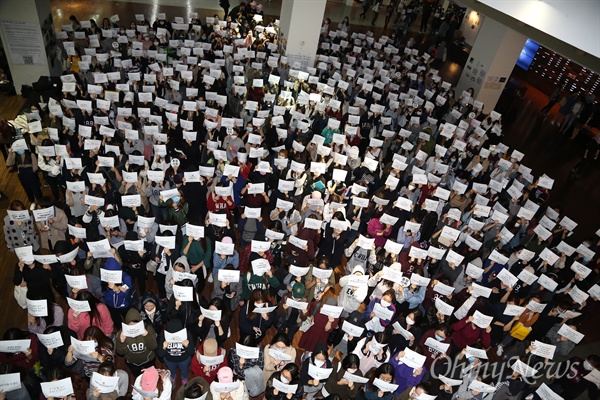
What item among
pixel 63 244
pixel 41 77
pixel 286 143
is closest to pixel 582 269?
pixel 286 143

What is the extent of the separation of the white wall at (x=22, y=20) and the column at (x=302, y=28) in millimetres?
7225

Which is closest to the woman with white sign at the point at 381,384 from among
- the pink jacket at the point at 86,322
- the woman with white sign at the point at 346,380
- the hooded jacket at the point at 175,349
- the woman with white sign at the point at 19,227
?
the woman with white sign at the point at 346,380

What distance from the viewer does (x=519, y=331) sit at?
22.2ft

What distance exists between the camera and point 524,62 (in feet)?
71.1

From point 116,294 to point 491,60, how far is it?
1492 centimetres

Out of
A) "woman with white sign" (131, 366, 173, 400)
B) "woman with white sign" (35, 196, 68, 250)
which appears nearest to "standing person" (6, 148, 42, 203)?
"woman with white sign" (35, 196, 68, 250)

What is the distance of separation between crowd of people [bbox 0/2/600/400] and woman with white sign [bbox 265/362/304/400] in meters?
0.03

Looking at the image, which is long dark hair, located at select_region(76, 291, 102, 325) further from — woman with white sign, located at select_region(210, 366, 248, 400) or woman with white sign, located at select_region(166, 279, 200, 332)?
woman with white sign, located at select_region(210, 366, 248, 400)

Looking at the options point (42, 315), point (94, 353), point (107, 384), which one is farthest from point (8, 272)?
point (107, 384)

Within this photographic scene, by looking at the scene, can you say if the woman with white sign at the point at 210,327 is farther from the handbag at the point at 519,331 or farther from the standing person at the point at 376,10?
the standing person at the point at 376,10

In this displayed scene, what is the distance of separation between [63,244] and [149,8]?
18.5 m

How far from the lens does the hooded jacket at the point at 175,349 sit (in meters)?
5.15

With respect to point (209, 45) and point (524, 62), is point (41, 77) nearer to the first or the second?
point (209, 45)

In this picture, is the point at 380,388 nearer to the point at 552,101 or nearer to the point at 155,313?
the point at 155,313
